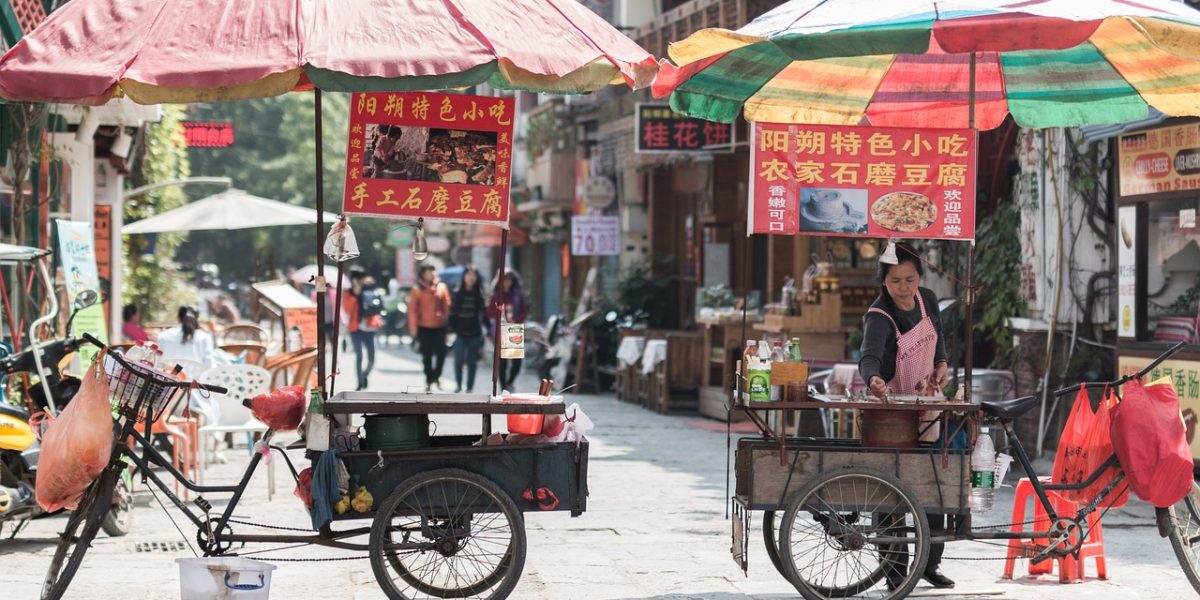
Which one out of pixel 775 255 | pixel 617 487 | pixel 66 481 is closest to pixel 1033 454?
pixel 617 487

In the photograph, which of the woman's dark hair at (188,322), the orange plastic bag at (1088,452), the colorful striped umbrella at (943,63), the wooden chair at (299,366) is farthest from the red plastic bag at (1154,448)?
the woman's dark hair at (188,322)

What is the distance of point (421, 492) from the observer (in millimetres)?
6789

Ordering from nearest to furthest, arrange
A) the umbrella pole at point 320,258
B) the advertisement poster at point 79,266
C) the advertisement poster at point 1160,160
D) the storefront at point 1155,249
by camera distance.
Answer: the umbrella pole at point 320,258 → the advertisement poster at point 79,266 → the advertisement poster at point 1160,160 → the storefront at point 1155,249

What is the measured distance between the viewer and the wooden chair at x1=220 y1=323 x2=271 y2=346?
1831cm

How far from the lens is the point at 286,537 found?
6.66m

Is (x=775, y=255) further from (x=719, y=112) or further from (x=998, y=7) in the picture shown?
(x=998, y=7)

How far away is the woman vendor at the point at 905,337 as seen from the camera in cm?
748

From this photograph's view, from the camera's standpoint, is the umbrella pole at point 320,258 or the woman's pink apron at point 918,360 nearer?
the umbrella pole at point 320,258

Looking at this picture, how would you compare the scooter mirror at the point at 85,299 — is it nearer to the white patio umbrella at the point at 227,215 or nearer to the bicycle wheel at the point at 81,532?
the bicycle wheel at the point at 81,532

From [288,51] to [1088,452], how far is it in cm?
420

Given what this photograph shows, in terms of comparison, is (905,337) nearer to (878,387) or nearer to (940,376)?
(940,376)

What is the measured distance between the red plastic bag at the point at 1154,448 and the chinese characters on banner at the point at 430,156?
3.08 m

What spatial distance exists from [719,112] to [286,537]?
11.5 feet

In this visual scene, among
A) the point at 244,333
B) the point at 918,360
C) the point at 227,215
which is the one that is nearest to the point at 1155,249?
the point at 918,360
